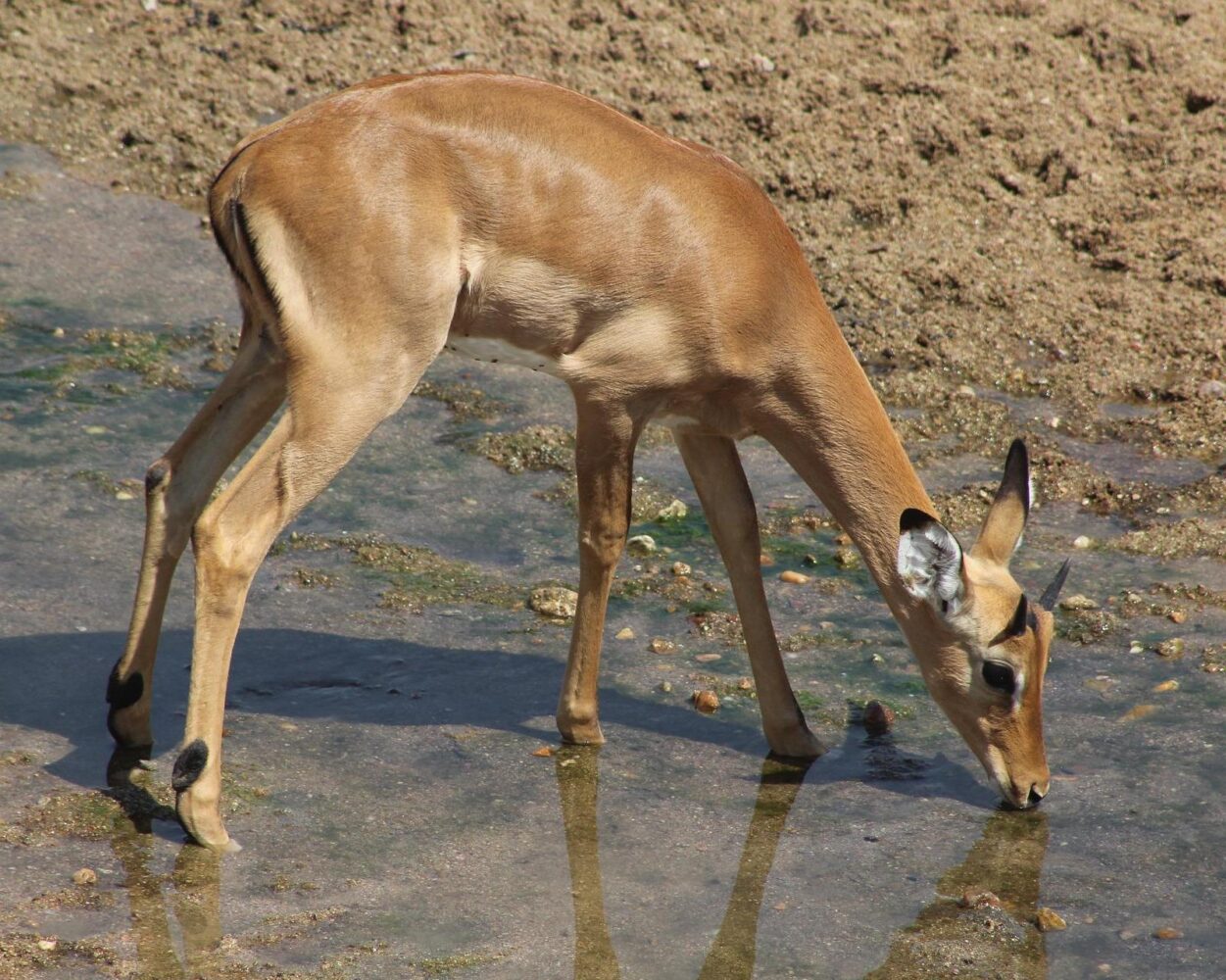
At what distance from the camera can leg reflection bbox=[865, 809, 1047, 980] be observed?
14.8 ft

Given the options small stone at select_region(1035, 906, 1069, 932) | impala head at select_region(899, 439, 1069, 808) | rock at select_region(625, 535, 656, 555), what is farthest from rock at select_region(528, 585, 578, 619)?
small stone at select_region(1035, 906, 1069, 932)

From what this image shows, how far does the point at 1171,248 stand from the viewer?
30.8ft

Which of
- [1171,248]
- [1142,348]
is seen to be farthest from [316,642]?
[1171,248]

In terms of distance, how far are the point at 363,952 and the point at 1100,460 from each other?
4.95 metres

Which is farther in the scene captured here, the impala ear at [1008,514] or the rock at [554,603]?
the rock at [554,603]

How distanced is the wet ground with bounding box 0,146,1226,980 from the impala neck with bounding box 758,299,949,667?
657 millimetres

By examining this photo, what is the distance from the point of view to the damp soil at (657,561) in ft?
15.4

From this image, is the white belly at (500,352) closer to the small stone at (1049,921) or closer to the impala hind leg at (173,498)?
the impala hind leg at (173,498)

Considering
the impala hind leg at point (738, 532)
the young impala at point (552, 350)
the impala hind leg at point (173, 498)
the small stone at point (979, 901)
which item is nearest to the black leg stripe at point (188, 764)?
the young impala at point (552, 350)

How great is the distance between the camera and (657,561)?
22.9 feet

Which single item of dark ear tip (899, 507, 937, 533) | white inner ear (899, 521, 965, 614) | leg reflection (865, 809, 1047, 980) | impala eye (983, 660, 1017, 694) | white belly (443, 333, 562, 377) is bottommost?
leg reflection (865, 809, 1047, 980)

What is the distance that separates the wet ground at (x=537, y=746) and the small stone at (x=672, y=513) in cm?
6

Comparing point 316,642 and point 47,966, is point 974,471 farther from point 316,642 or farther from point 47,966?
point 47,966

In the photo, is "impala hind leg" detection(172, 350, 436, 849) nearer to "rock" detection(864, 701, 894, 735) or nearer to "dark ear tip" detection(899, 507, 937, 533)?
"dark ear tip" detection(899, 507, 937, 533)
